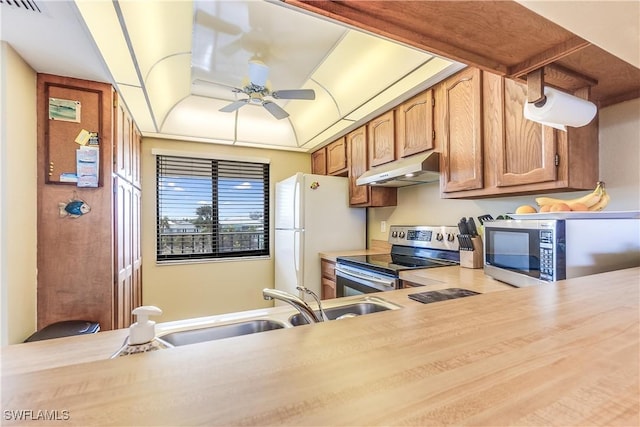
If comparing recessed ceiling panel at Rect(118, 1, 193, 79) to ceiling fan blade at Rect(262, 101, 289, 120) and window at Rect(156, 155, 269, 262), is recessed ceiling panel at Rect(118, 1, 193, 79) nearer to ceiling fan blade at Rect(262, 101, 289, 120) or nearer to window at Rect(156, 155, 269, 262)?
ceiling fan blade at Rect(262, 101, 289, 120)

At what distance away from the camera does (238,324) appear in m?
1.08

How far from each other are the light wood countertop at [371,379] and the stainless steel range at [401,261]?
1498 millimetres

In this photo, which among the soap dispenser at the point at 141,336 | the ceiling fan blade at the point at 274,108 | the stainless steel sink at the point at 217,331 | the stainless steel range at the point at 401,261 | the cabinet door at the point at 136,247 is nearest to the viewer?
the soap dispenser at the point at 141,336

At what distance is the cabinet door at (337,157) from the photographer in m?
3.29

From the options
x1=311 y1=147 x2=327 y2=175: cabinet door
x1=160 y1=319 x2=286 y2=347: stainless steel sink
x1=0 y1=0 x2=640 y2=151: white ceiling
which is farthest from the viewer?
x1=311 y1=147 x2=327 y2=175: cabinet door

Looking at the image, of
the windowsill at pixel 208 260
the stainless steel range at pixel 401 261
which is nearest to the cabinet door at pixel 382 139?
the stainless steel range at pixel 401 261

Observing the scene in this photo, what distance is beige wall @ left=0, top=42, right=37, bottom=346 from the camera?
4.77ft

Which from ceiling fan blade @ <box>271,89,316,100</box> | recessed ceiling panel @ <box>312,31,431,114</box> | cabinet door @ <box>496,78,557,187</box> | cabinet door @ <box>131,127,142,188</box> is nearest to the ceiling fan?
ceiling fan blade @ <box>271,89,316,100</box>

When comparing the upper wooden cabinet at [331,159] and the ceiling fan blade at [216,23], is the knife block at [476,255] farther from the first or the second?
the ceiling fan blade at [216,23]

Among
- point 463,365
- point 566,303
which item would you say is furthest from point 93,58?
point 566,303

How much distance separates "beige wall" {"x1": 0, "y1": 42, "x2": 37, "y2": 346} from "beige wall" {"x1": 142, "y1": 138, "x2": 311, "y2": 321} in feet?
4.92

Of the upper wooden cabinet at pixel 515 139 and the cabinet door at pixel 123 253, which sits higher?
the upper wooden cabinet at pixel 515 139

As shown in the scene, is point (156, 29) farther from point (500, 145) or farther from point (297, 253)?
point (500, 145)

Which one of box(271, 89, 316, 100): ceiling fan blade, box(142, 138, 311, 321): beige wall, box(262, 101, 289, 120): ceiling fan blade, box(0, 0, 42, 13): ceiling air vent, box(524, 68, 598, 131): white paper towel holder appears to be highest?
box(271, 89, 316, 100): ceiling fan blade
